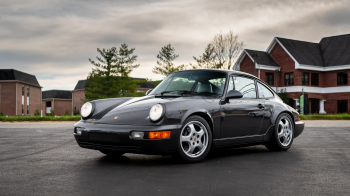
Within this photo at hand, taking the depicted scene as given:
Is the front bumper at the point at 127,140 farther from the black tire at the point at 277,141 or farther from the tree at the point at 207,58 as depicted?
the tree at the point at 207,58

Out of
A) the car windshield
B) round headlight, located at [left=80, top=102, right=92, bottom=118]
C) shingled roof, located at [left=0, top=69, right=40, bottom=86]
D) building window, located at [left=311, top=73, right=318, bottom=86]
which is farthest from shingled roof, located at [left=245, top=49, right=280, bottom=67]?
shingled roof, located at [left=0, top=69, right=40, bottom=86]

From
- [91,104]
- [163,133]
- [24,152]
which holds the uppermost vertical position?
[91,104]

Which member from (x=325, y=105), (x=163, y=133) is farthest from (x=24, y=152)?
(x=325, y=105)

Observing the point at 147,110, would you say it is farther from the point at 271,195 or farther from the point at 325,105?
the point at 325,105

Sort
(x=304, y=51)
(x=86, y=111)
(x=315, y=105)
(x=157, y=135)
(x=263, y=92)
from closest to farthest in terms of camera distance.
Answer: (x=157, y=135) → (x=86, y=111) → (x=263, y=92) → (x=315, y=105) → (x=304, y=51)

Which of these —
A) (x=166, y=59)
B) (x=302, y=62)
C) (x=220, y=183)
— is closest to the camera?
(x=220, y=183)

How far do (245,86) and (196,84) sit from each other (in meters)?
1.04

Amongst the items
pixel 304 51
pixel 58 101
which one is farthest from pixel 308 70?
pixel 58 101

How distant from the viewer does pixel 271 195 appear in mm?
3475

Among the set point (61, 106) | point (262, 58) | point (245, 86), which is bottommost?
point (61, 106)

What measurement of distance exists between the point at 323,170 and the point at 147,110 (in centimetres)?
248

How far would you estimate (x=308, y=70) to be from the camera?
39875 millimetres

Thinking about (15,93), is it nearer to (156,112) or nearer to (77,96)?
(77,96)

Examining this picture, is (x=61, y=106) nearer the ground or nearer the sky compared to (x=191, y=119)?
nearer the ground
